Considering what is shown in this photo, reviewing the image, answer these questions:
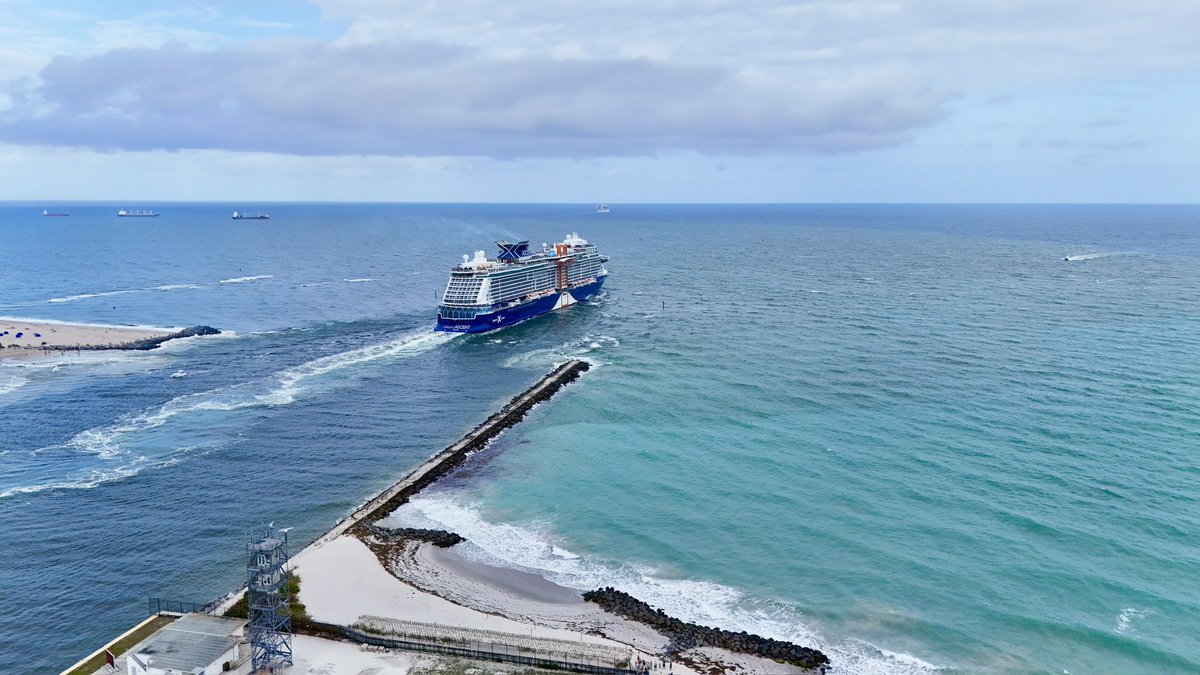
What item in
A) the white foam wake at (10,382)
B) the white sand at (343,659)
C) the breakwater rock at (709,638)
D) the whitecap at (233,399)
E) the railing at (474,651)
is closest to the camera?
the white sand at (343,659)

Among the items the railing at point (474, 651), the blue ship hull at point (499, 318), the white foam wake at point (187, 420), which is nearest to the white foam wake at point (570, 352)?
the blue ship hull at point (499, 318)

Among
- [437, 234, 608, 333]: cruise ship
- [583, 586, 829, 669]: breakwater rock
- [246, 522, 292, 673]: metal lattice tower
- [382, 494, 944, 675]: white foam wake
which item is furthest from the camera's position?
[437, 234, 608, 333]: cruise ship

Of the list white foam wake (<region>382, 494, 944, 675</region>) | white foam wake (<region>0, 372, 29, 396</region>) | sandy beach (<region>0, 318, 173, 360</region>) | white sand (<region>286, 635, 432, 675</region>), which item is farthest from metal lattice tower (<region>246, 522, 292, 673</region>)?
sandy beach (<region>0, 318, 173, 360</region>)

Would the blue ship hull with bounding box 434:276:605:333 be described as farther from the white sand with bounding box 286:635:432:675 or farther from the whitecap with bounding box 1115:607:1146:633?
the whitecap with bounding box 1115:607:1146:633

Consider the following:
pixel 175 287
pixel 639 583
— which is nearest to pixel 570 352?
pixel 639 583

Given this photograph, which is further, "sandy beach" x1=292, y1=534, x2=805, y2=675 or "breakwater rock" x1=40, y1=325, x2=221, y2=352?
"breakwater rock" x1=40, y1=325, x2=221, y2=352

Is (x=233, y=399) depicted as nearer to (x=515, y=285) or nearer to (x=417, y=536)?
(x=417, y=536)

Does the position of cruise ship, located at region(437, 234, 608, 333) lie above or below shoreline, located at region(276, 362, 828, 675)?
above

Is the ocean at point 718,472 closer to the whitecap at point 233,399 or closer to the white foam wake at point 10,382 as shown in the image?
the whitecap at point 233,399
